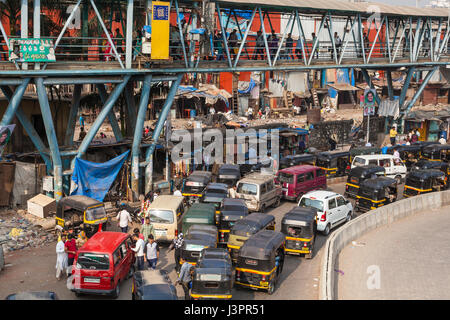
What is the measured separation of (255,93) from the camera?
57.2 meters

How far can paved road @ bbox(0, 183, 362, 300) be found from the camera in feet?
56.4

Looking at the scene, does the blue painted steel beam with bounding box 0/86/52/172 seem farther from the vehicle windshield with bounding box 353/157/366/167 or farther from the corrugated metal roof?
the vehicle windshield with bounding box 353/157/366/167

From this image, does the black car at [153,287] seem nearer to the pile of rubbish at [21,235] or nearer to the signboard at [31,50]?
the pile of rubbish at [21,235]

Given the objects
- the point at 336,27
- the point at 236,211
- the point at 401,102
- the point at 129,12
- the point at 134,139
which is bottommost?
the point at 236,211

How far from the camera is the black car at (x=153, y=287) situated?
1398 cm

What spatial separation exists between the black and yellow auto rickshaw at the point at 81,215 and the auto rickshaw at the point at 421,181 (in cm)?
1749

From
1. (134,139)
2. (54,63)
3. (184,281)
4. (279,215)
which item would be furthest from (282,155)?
(184,281)

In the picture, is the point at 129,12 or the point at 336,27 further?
the point at 336,27

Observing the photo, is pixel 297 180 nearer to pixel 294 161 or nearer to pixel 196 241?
pixel 294 161

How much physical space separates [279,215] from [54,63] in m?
12.3

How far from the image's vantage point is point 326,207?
23219 mm

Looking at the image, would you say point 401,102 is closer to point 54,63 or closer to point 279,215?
point 279,215

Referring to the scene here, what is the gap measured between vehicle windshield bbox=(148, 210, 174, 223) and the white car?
5993mm

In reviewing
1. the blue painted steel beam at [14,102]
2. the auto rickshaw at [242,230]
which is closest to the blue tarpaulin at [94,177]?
the blue painted steel beam at [14,102]
